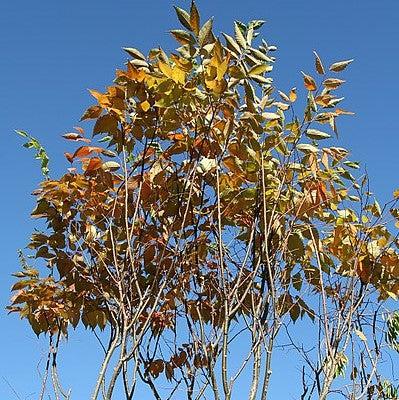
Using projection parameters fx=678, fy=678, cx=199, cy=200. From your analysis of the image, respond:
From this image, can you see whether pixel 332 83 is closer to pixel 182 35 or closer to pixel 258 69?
pixel 258 69

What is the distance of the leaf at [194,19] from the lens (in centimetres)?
226

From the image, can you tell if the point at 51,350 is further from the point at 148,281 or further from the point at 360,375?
the point at 360,375

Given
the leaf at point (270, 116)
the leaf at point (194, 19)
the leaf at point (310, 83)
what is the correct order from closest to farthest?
the leaf at point (194, 19), the leaf at point (270, 116), the leaf at point (310, 83)

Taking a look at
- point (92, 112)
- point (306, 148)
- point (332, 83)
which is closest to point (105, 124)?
point (92, 112)

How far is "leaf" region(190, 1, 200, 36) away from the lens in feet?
7.41

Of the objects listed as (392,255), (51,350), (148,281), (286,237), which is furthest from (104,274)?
(392,255)

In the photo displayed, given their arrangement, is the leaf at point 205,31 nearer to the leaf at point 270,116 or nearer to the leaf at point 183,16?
the leaf at point 183,16

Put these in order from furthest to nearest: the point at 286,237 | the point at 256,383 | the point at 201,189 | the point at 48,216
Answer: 1. the point at 48,216
2. the point at 201,189
3. the point at 286,237
4. the point at 256,383

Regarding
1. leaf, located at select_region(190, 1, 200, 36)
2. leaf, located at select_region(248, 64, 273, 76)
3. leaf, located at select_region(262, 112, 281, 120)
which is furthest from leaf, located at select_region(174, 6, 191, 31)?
leaf, located at select_region(262, 112, 281, 120)

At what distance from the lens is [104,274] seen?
2688 mm

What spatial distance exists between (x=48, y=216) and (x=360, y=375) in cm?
139

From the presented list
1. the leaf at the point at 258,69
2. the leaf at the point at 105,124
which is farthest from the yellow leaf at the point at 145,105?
the leaf at the point at 258,69

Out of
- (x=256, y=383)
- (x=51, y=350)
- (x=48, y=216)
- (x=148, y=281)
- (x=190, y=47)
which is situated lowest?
(x=256, y=383)

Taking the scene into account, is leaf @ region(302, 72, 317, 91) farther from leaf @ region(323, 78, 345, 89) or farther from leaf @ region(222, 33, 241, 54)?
leaf @ region(222, 33, 241, 54)
